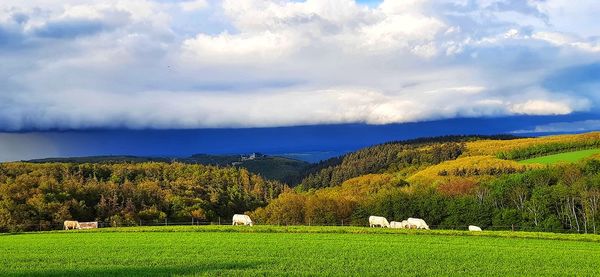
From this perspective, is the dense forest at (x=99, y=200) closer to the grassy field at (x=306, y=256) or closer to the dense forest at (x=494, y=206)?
the dense forest at (x=494, y=206)

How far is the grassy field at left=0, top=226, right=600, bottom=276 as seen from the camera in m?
29.4

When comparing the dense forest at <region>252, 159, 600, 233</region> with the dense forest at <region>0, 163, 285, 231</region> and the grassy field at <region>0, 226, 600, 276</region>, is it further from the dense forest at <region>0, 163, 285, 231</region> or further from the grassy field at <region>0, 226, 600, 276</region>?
the grassy field at <region>0, 226, 600, 276</region>

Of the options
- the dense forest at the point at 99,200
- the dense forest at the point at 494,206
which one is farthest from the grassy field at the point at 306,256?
the dense forest at the point at 494,206

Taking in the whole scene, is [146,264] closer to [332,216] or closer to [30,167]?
[332,216]

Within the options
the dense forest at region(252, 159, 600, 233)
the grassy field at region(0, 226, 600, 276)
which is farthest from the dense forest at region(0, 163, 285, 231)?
the grassy field at region(0, 226, 600, 276)

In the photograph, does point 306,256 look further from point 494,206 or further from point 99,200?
point 99,200

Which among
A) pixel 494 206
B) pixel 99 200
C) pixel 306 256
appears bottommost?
pixel 494 206

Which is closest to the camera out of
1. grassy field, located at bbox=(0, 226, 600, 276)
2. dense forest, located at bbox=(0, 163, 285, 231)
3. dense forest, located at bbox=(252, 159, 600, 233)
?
grassy field, located at bbox=(0, 226, 600, 276)

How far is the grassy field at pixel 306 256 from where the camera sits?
29438 millimetres

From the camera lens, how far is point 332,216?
111938mm

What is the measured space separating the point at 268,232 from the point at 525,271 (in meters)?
35.0

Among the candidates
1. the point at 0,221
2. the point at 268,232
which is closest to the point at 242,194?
the point at 0,221

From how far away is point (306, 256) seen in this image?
36031mm

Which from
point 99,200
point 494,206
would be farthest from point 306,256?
point 99,200
